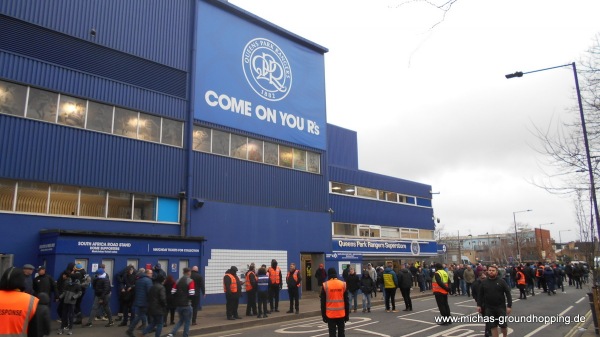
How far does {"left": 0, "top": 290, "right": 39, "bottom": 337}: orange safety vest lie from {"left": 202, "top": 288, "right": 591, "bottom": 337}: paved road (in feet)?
27.4

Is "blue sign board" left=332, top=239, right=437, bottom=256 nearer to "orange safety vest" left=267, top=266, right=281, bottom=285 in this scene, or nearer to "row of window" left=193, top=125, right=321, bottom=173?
"row of window" left=193, top=125, right=321, bottom=173

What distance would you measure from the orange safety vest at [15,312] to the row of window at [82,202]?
1291 centimetres

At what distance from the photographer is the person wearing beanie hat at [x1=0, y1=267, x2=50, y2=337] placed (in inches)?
184

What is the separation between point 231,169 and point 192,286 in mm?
10867

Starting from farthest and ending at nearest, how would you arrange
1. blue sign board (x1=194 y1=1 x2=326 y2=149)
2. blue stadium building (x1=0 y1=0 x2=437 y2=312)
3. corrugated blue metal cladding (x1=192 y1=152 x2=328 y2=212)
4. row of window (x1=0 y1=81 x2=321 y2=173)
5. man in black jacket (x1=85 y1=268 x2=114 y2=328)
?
1. blue sign board (x1=194 y1=1 x2=326 y2=149)
2. corrugated blue metal cladding (x1=192 y1=152 x2=328 y2=212)
3. row of window (x1=0 y1=81 x2=321 y2=173)
4. blue stadium building (x1=0 y1=0 x2=437 y2=312)
5. man in black jacket (x1=85 y1=268 x2=114 y2=328)

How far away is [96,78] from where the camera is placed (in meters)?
18.5

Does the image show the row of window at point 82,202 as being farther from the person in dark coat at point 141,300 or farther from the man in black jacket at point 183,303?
the man in black jacket at point 183,303

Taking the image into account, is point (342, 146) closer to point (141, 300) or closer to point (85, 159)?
point (85, 159)

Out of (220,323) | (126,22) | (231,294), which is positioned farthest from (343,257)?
(126,22)

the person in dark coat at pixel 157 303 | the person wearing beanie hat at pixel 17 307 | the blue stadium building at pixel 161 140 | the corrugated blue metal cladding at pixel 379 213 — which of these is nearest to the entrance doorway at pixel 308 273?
the blue stadium building at pixel 161 140

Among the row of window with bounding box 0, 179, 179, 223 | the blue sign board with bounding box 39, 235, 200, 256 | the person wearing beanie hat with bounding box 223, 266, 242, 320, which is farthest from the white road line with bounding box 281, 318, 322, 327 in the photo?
the row of window with bounding box 0, 179, 179, 223

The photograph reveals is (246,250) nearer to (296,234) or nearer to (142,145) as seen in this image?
(296,234)

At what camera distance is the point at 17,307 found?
472 centimetres

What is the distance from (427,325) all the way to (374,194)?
72.8ft
